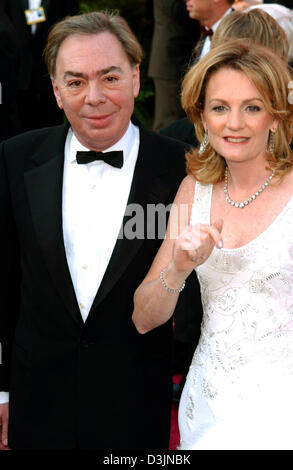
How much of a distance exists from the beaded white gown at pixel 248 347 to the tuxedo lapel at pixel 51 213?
1.71ft

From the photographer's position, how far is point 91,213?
108 inches

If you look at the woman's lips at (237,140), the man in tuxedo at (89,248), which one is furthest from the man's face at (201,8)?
the woman's lips at (237,140)

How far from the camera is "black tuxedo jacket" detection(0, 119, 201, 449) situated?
266 centimetres

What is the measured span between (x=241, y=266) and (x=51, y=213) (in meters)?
0.73

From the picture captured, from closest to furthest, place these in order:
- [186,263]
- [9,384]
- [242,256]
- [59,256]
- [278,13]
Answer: [186,263] < [242,256] < [59,256] < [9,384] < [278,13]

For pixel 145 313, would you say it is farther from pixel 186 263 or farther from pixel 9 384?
pixel 9 384

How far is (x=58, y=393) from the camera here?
2789mm

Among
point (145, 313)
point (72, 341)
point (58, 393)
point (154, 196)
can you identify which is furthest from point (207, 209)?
point (58, 393)

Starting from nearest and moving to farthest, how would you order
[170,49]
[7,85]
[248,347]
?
[248,347]
[7,85]
[170,49]

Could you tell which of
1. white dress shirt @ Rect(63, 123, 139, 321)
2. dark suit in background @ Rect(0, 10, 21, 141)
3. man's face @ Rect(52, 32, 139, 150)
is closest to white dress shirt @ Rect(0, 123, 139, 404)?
white dress shirt @ Rect(63, 123, 139, 321)

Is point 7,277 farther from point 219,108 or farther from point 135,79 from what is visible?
point 219,108

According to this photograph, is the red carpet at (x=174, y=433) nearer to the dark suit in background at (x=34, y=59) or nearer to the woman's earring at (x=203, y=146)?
the woman's earring at (x=203, y=146)

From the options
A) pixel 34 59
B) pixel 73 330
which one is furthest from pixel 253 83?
pixel 34 59

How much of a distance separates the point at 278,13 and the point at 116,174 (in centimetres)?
149
